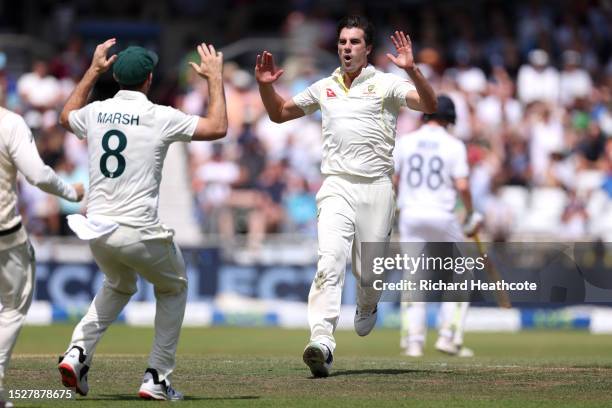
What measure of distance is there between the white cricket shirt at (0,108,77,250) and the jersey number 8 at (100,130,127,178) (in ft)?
1.17

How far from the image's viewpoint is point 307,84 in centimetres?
2348

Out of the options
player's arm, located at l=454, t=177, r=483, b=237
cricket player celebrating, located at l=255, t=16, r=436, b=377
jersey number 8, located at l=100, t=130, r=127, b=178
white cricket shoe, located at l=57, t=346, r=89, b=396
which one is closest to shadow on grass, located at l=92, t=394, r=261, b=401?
white cricket shoe, located at l=57, t=346, r=89, b=396

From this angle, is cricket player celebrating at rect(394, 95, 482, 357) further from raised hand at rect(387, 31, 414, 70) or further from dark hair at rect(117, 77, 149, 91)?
dark hair at rect(117, 77, 149, 91)

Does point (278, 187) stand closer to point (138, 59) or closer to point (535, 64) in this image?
point (535, 64)

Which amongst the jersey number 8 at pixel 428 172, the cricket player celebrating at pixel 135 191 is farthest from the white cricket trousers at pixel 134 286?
the jersey number 8 at pixel 428 172

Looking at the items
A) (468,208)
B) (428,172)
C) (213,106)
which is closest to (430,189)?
(428,172)

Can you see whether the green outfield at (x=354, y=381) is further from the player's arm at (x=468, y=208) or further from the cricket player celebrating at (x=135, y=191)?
the player's arm at (x=468, y=208)

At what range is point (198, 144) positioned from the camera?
22.4 metres

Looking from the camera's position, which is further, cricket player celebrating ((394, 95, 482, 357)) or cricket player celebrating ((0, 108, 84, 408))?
cricket player celebrating ((394, 95, 482, 357))

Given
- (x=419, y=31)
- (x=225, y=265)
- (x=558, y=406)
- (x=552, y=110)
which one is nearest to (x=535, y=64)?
(x=552, y=110)

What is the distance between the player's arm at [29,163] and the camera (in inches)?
318

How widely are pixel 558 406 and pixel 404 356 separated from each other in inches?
180

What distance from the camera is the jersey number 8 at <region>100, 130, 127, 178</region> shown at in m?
8.48

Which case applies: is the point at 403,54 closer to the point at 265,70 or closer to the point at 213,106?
the point at 265,70
